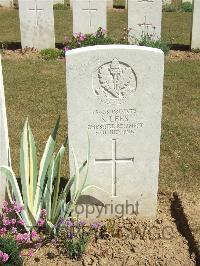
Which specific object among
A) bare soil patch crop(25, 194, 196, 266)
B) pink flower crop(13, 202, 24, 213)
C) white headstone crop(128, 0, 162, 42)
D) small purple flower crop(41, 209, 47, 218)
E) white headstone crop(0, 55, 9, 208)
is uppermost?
white headstone crop(128, 0, 162, 42)

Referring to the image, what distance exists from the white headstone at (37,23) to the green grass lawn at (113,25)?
46.0 inches

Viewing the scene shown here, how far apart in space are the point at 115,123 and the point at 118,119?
1.9 inches

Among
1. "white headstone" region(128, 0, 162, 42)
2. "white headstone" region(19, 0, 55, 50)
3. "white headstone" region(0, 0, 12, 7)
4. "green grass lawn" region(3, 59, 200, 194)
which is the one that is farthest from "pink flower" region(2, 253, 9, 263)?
"white headstone" region(0, 0, 12, 7)

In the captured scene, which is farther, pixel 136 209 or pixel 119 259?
pixel 136 209

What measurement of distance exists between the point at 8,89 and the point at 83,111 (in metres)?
4.42

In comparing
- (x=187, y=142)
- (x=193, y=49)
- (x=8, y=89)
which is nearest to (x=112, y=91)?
(x=187, y=142)

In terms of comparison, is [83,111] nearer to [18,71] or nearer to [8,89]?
[8,89]

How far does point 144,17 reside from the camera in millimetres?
10141

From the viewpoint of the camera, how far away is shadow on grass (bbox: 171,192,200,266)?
400 cm

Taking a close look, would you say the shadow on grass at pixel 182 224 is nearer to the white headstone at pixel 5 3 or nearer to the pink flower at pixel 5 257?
the pink flower at pixel 5 257

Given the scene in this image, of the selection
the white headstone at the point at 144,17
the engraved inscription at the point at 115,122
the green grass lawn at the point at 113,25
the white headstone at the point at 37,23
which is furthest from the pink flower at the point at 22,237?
the green grass lawn at the point at 113,25

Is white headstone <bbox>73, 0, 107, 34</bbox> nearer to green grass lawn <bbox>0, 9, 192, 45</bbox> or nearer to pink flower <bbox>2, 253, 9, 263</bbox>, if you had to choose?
green grass lawn <bbox>0, 9, 192, 45</bbox>

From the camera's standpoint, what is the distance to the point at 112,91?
384 centimetres

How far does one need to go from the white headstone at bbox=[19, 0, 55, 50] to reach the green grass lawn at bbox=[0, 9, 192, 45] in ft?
3.83
